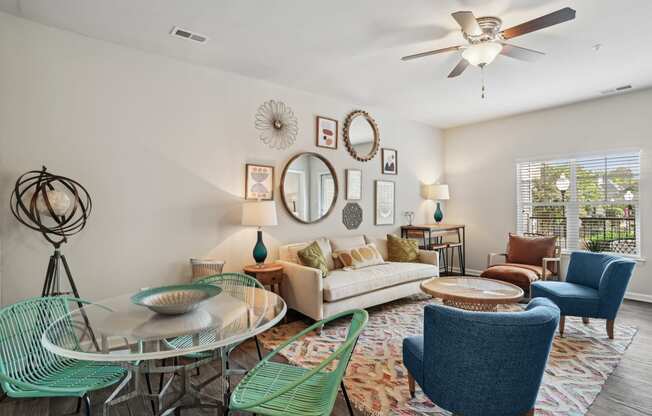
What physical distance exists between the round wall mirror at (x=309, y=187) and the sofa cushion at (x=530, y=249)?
8.84ft

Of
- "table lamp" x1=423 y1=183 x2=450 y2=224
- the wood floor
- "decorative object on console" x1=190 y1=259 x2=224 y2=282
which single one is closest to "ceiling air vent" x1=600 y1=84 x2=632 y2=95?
"table lamp" x1=423 y1=183 x2=450 y2=224

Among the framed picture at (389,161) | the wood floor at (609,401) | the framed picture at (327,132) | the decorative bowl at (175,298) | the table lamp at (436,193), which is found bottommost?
the wood floor at (609,401)

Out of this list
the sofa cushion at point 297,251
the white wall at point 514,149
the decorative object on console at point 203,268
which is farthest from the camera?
the white wall at point 514,149

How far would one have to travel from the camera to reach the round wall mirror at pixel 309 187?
14.4 feet

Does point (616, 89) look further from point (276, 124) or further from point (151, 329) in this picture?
point (151, 329)

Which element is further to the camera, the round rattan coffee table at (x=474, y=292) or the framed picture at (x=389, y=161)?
the framed picture at (x=389, y=161)

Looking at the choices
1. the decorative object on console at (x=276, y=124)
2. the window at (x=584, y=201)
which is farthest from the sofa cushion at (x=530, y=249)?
the decorative object on console at (x=276, y=124)

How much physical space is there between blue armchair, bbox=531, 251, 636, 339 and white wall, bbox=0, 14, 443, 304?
9.80ft

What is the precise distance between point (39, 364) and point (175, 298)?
76 centimetres

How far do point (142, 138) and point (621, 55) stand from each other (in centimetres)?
484

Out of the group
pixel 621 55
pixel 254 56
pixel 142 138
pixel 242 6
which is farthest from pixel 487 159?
pixel 142 138

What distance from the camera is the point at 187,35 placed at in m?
3.03

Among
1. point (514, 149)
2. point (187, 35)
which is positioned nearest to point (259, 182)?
point (187, 35)

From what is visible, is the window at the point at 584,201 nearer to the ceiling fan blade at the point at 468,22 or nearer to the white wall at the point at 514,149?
the white wall at the point at 514,149
